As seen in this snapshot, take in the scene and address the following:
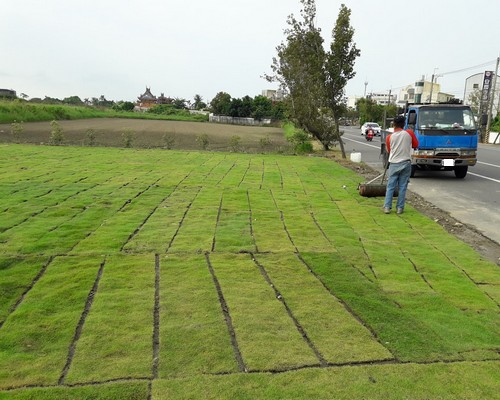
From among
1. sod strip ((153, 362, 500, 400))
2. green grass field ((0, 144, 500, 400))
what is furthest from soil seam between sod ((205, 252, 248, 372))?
sod strip ((153, 362, 500, 400))

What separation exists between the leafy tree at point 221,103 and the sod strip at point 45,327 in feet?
233

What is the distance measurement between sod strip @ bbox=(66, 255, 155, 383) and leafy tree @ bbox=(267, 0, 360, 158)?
1590cm

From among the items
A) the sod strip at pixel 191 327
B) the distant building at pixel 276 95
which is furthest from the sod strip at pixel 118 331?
the distant building at pixel 276 95

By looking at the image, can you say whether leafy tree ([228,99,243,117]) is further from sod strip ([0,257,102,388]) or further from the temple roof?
sod strip ([0,257,102,388])

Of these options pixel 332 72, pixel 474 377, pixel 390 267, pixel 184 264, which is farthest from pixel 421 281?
pixel 332 72

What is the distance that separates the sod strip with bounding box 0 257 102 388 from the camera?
274 centimetres

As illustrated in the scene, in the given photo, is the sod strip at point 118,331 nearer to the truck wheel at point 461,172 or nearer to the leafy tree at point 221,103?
the truck wheel at point 461,172

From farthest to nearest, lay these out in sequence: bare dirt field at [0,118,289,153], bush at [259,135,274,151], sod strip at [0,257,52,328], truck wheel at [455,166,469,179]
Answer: bare dirt field at [0,118,289,153], bush at [259,135,274,151], truck wheel at [455,166,469,179], sod strip at [0,257,52,328]

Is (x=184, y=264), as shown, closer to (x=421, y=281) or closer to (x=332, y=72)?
(x=421, y=281)

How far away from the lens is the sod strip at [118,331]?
2.78 meters

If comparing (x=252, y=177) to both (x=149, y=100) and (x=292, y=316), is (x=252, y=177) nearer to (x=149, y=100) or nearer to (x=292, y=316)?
(x=292, y=316)

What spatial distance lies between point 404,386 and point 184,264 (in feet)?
8.79

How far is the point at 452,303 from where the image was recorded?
402 cm

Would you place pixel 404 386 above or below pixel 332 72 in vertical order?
below
